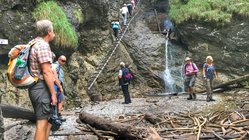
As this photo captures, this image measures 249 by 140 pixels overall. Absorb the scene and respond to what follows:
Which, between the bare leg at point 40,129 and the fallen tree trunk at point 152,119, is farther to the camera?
the fallen tree trunk at point 152,119

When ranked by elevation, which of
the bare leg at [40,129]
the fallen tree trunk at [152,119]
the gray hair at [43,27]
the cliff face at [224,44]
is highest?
the gray hair at [43,27]

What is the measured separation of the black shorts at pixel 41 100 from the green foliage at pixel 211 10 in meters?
17.0

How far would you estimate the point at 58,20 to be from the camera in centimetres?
1438

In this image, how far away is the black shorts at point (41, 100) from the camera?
475 cm

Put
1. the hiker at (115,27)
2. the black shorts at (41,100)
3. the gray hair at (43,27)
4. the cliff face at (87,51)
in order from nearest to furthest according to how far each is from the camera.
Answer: the black shorts at (41,100) → the gray hair at (43,27) → the cliff face at (87,51) → the hiker at (115,27)

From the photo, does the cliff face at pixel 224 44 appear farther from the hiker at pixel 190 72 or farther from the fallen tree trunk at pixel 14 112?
the fallen tree trunk at pixel 14 112

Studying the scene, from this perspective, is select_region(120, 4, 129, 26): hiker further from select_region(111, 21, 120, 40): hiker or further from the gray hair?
the gray hair

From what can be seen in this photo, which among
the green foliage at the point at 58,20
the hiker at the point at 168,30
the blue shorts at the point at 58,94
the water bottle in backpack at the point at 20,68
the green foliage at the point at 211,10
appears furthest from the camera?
the hiker at the point at 168,30

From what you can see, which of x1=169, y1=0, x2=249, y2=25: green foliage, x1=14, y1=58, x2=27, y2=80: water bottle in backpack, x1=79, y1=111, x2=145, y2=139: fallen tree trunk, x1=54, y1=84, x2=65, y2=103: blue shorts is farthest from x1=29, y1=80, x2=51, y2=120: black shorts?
x1=169, y1=0, x2=249, y2=25: green foliage

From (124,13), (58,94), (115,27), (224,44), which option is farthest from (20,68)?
(124,13)

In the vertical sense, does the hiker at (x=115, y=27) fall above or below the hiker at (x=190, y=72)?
above

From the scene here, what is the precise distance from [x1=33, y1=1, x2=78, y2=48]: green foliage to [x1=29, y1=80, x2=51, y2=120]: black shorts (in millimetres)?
9691

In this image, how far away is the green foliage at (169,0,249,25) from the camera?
19734 mm

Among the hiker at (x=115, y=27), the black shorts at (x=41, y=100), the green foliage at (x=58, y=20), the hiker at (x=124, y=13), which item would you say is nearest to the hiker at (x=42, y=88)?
the black shorts at (x=41, y=100)
